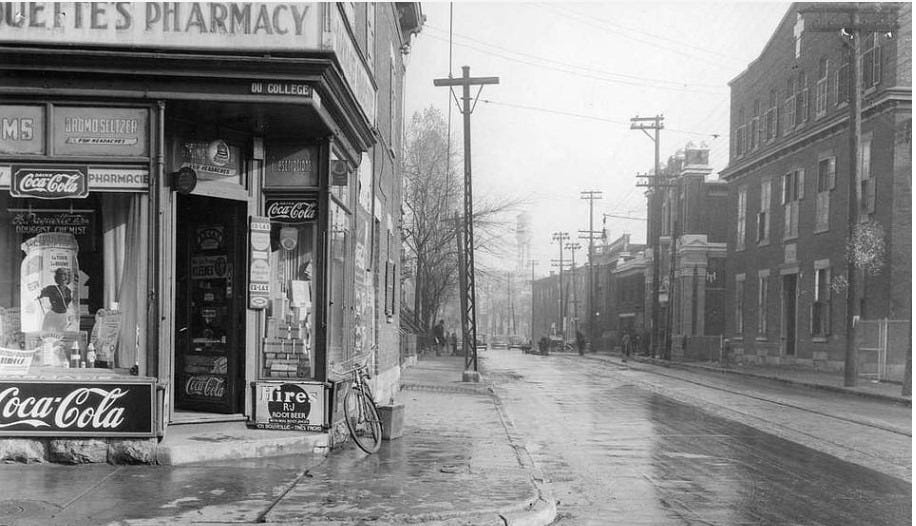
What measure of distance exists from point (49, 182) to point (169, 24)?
2081 mm

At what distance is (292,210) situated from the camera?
35.6ft

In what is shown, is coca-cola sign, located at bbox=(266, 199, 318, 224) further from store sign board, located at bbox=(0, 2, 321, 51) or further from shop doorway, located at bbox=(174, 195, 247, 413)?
store sign board, located at bbox=(0, 2, 321, 51)

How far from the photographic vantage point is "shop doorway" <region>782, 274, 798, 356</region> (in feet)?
123

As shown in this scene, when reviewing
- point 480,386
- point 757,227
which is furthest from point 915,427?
point 757,227

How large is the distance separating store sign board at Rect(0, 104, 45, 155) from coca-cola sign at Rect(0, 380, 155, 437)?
7.95ft

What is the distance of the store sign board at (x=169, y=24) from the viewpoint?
8.95 metres

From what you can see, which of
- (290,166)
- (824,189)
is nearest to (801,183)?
(824,189)

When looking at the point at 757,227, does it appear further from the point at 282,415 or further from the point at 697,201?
the point at 282,415

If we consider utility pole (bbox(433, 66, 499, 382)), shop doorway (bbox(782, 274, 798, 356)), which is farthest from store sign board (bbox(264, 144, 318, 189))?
shop doorway (bbox(782, 274, 798, 356))

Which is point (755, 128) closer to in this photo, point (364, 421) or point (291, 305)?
point (291, 305)

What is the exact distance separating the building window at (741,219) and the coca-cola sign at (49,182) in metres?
38.9

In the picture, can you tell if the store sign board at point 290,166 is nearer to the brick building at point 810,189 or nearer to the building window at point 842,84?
the brick building at point 810,189

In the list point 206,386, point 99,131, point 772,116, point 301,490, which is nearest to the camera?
point 301,490

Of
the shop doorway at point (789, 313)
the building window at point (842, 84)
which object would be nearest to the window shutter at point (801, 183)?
the shop doorway at point (789, 313)
